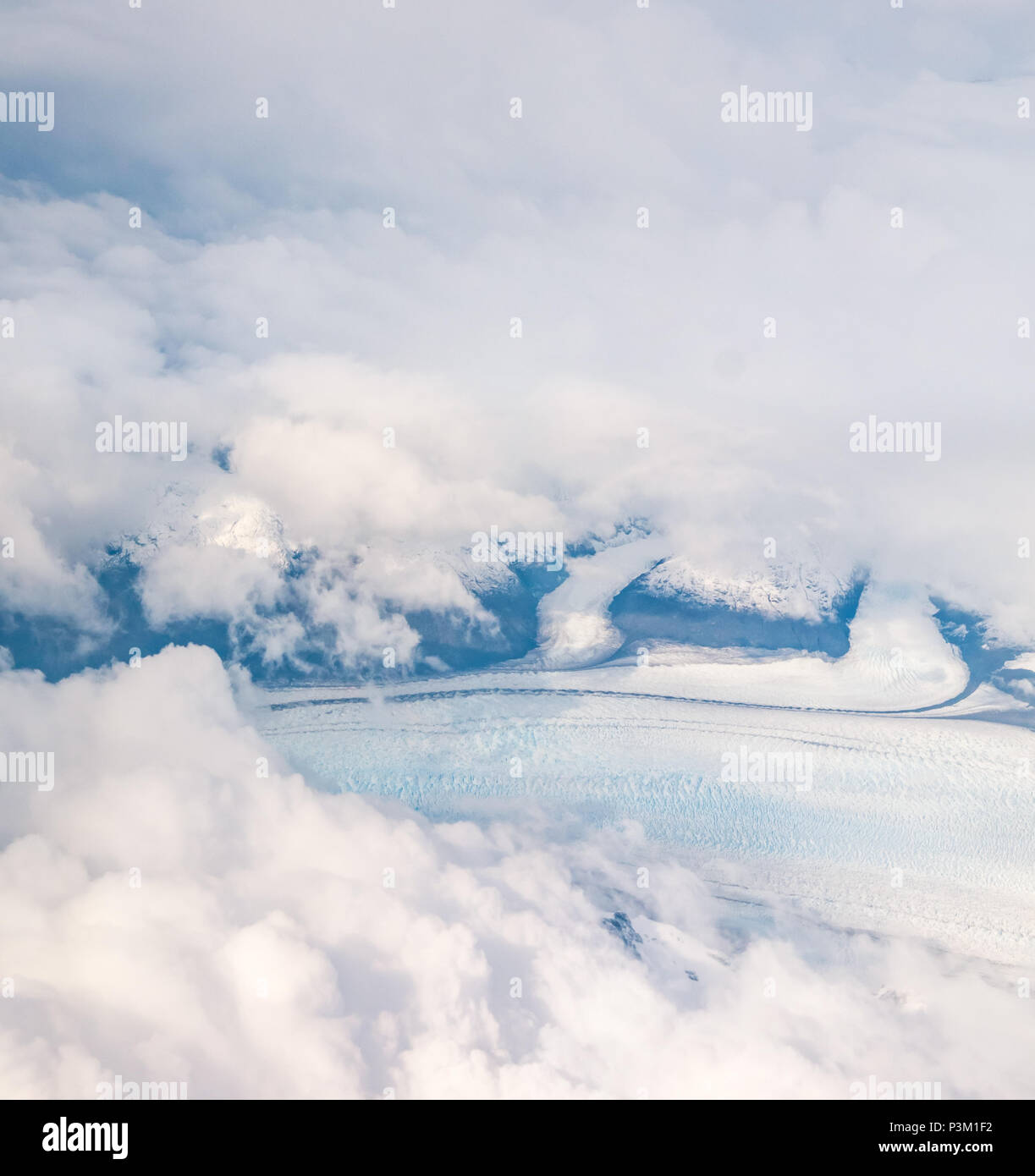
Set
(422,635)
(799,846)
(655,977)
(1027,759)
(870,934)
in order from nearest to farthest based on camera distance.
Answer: (655,977)
(870,934)
(799,846)
(1027,759)
(422,635)

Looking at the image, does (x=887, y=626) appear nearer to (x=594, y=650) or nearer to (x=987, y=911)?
(x=594, y=650)

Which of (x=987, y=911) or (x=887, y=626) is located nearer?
(x=987, y=911)

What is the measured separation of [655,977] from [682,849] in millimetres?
8588

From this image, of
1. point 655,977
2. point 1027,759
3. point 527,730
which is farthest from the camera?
point 527,730

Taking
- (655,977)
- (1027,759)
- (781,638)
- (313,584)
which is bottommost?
(655,977)

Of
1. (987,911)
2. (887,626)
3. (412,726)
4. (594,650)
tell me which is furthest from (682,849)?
(887,626)

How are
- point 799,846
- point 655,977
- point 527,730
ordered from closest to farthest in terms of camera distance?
point 655,977
point 799,846
point 527,730

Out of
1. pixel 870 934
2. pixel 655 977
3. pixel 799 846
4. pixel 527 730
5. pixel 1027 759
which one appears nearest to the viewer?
pixel 655 977

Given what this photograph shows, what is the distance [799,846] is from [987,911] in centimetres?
687

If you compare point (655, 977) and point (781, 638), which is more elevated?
point (781, 638)

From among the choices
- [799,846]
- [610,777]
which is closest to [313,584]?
[610,777]

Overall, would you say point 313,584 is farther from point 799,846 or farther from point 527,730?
point 799,846

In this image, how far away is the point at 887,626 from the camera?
59.2 m

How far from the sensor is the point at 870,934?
29141 millimetres
